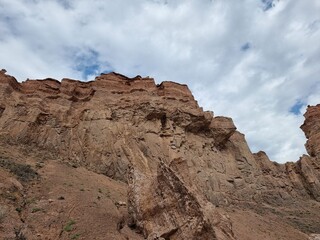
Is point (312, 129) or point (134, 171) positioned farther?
point (312, 129)

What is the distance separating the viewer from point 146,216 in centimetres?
1820

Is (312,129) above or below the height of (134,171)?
above

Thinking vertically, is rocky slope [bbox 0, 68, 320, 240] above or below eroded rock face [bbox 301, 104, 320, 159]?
below

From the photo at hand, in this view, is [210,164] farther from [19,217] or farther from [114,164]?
[19,217]

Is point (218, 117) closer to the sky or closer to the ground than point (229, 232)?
closer to the sky

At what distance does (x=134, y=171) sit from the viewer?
21188 mm

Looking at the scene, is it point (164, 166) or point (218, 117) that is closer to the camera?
point (164, 166)

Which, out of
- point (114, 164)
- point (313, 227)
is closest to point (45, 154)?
point (114, 164)

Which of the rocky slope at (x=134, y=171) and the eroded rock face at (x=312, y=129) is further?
the eroded rock face at (x=312, y=129)

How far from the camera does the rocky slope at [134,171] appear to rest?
1747 cm

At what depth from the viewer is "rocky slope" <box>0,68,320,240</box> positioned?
17.5 metres

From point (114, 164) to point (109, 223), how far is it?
17.0m

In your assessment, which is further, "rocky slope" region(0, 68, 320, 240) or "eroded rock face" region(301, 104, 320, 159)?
"eroded rock face" region(301, 104, 320, 159)

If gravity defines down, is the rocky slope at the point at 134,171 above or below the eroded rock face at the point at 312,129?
below
